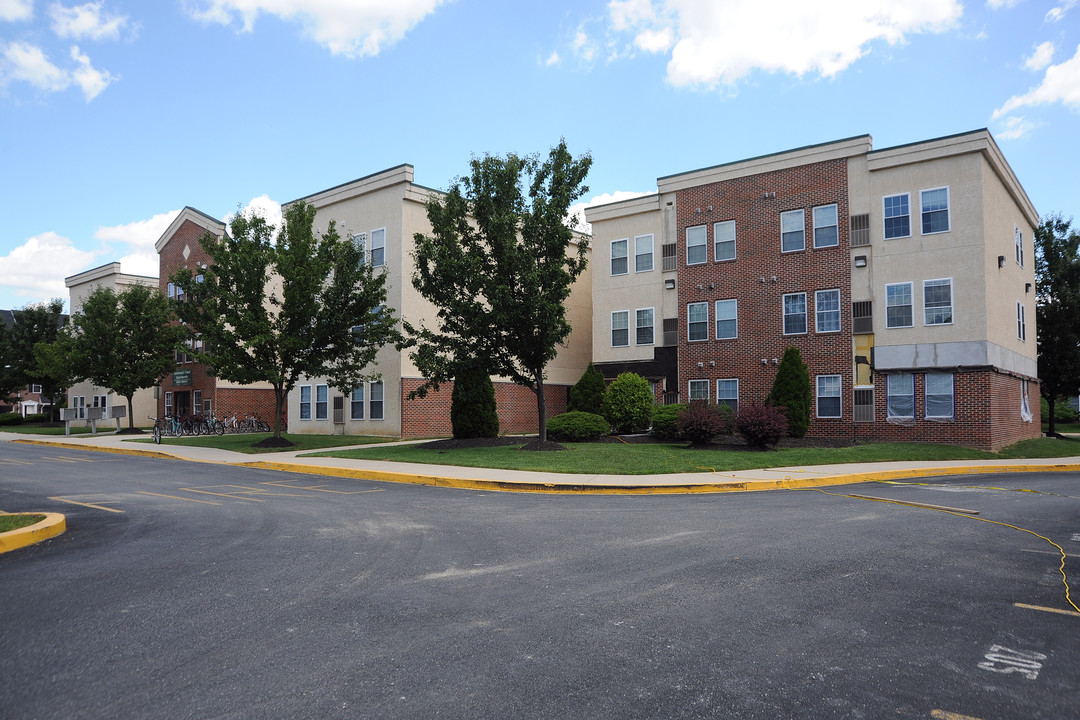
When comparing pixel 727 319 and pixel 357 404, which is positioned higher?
pixel 727 319

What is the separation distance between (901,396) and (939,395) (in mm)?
1183

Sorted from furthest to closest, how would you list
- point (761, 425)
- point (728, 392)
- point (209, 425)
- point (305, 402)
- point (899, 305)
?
point (209, 425) → point (305, 402) → point (728, 392) → point (899, 305) → point (761, 425)

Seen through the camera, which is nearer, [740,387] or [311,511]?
[311,511]

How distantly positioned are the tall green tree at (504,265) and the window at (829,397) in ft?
36.9

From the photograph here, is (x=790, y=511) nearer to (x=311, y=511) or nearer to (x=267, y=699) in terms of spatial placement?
(x=311, y=511)

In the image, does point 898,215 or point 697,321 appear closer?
point 898,215

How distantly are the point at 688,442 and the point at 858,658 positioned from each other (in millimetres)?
18990

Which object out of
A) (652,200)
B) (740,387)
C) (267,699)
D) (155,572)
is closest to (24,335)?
(652,200)

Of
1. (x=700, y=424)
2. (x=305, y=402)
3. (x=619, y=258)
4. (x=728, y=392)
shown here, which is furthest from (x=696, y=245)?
(x=305, y=402)

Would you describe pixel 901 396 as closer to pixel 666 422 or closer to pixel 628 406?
pixel 666 422

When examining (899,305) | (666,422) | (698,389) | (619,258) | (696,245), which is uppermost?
(696,245)

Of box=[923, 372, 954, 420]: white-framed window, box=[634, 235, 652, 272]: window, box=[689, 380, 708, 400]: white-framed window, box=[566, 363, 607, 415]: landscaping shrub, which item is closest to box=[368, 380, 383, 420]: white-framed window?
box=[566, 363, 607, 415]: landscaping shrub

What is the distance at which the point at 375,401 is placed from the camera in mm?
31688

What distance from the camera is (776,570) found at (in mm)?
6922
